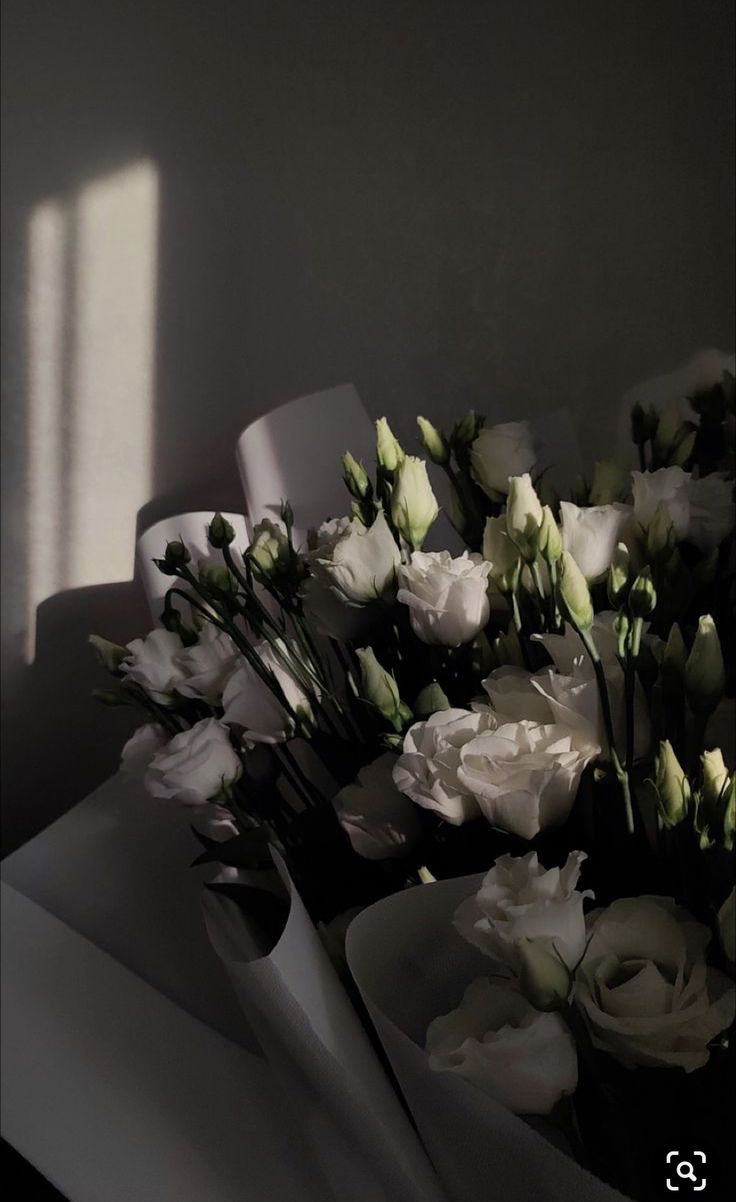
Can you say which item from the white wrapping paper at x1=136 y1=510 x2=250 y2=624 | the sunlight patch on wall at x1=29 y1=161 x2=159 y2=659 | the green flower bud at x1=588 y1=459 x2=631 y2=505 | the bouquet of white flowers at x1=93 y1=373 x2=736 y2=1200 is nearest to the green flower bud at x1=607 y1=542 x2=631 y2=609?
the bouquet of white flowers at x1=93 y1=373 x2=736 y2=1200

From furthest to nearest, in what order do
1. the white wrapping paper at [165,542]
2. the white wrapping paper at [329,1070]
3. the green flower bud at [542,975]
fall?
the white wrapping paper at [165,542] < the white wrapping paper at [329,1070] < the green flower bud at [542,975]

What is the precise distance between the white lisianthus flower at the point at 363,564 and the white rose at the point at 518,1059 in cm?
21

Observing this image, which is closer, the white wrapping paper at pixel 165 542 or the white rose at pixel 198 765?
the white rose at pixel 198 765

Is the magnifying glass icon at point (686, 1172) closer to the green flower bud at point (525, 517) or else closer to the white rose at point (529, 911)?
the white rose at point (529, 911)

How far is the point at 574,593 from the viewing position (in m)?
0.51

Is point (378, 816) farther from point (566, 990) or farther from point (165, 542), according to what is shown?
point (165, 542)

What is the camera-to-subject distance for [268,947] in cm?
63

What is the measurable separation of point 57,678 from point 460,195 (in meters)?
0.54

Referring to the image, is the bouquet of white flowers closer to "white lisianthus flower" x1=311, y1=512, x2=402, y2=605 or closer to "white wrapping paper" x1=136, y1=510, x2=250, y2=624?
"white lisianthus flower" x1=311, y1=512, x2=402, y2=605

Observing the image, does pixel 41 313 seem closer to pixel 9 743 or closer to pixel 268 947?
pixel 9 743

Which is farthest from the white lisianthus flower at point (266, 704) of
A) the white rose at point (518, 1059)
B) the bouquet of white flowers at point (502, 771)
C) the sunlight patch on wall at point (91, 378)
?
the sunlight patch on wall at point (91, 378)

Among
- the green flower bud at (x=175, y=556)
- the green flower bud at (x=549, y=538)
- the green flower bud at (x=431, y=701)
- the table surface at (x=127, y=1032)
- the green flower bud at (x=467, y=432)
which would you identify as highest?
the green flower bud at (x=175, y=556)

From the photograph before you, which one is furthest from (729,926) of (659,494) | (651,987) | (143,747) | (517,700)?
(143,747)

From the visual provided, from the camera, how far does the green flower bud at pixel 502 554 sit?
23.1 inches
